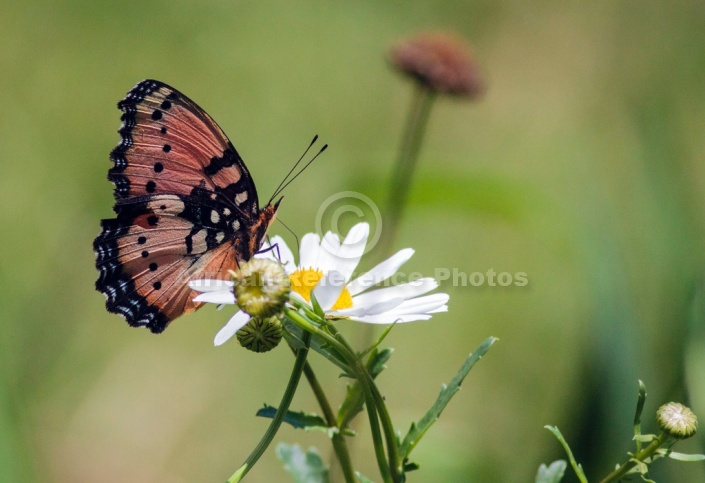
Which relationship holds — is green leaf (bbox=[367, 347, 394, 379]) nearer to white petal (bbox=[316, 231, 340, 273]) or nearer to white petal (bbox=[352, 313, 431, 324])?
white petal (bbox=[352, 313, 431, 324])

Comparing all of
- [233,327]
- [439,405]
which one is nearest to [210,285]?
[233,327]

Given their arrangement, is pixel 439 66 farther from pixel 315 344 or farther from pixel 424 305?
pixel 315 344

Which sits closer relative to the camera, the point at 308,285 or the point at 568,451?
the point at 568,451

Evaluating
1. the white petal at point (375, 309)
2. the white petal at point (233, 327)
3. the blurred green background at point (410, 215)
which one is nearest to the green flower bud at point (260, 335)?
the white petal at point (233, 327)

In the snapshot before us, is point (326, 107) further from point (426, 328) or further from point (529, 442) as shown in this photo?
point (529, 442)

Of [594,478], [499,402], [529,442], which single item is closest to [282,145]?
[499,402]

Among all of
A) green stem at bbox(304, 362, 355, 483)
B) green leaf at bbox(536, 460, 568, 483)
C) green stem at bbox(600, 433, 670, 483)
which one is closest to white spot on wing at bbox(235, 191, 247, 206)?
green stem at bbox(304, 362, 355, 483)
